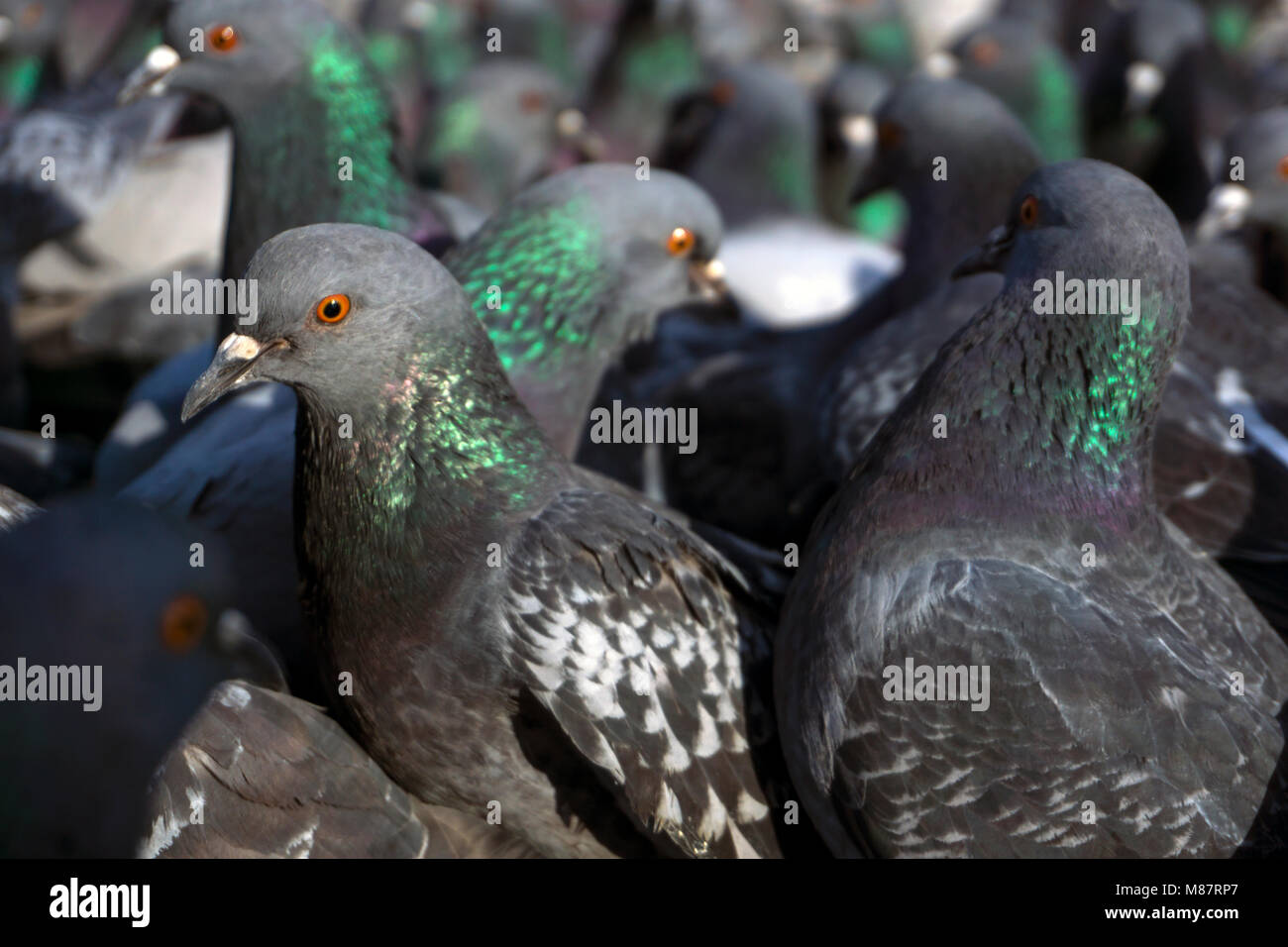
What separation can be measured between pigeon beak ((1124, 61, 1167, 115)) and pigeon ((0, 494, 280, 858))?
637 cm

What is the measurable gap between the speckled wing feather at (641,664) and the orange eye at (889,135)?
279 cm

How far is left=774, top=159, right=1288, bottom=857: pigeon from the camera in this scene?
2627mm

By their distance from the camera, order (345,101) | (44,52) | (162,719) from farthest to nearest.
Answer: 1. (44,52)
2. (345,101)
3. (162,719)

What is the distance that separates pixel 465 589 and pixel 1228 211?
3.47m

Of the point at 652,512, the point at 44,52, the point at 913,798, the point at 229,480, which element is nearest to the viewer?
the point at 913,798

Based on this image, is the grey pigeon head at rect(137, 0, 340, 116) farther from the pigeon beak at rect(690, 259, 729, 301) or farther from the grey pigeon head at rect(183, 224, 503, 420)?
the grey pigeon head at rect(183, 224, 503, 420)

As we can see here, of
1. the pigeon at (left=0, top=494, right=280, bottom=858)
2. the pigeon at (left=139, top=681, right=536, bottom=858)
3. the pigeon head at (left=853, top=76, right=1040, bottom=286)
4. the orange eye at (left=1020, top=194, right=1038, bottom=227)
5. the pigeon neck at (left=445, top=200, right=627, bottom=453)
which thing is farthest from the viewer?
the pigeon head at (left=853, top=76, right=1040, bottom=286)

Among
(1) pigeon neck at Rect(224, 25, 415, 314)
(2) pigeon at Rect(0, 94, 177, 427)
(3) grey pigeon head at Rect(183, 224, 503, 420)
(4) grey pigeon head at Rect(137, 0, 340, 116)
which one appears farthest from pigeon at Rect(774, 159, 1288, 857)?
(2) pigeon at Rect(0, 94, 177, 427)

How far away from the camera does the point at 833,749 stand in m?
2.73

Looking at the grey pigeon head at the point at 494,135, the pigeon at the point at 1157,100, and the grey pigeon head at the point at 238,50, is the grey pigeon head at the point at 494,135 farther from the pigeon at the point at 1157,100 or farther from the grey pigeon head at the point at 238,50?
the pigeon at the point at 1157,100

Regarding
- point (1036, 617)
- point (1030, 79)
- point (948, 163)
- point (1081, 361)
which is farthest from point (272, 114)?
point (1030, 79)
